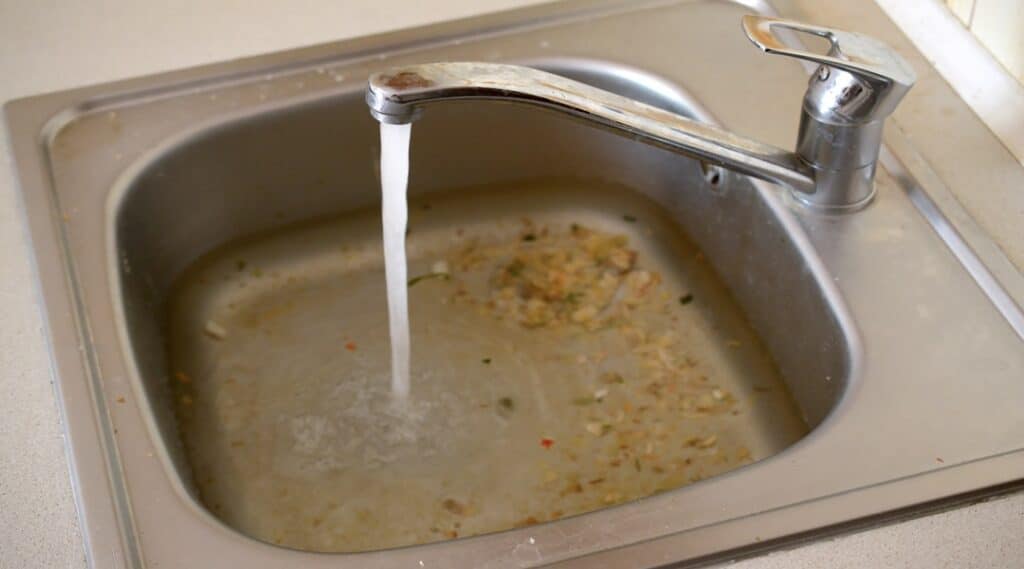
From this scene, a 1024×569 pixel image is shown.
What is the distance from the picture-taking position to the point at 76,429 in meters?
0.78

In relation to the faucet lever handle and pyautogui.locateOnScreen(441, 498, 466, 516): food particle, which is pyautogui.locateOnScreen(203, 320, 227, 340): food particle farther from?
the faucet lever handle

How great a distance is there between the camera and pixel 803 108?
2.89 ft

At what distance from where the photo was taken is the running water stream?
0.86m

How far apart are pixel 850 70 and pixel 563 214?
40 centimetres

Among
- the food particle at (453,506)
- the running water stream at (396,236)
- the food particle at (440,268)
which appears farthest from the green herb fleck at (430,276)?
the food particle at (453,506)

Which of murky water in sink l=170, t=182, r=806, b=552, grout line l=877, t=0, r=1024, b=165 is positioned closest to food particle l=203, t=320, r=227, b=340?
murky water in sink l=170, t=182, r=806, b=552

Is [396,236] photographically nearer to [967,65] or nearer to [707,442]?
[707,442]

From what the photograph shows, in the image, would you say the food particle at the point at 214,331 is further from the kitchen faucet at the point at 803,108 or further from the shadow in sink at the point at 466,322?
the kitchen faucet at the point at 803,108

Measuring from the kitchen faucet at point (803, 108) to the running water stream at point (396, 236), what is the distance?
7 cm

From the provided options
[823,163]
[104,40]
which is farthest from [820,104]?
[104,40]

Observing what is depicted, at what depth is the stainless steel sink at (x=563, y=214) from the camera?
733mm

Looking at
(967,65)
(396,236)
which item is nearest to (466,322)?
(396,236)

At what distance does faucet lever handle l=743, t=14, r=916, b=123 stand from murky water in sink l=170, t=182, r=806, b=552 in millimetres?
242

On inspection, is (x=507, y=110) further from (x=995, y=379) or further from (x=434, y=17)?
(x=995, y=379)
